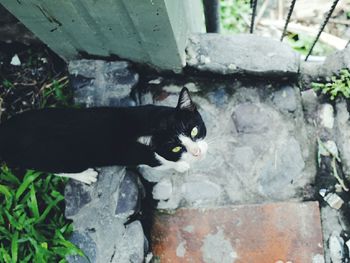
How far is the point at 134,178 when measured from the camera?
2361 millimetres

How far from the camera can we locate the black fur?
2178mm

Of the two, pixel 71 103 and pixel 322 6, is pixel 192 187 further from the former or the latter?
pixel 322 6

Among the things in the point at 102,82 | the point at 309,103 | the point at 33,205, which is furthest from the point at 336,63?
the point at 33,205

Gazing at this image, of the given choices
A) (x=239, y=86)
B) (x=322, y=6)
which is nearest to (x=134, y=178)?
(x=239, y=86)

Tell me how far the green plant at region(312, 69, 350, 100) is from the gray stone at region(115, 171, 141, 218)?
1185 millimetres

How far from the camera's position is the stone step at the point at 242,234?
2295mm

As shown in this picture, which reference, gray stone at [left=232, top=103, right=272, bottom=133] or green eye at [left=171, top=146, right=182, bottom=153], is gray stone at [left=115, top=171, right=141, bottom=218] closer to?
green eye at [left=171, top=146, right=182, bottom=153]

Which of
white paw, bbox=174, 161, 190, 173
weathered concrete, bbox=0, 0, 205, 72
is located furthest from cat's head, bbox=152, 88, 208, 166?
weathered concrete, bbox=0, 0, 205, 72

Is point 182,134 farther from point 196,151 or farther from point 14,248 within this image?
point 14,248

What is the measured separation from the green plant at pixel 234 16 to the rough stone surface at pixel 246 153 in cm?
114

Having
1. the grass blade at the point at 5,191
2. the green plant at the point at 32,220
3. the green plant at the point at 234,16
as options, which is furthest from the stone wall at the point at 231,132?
the green plant at the point at 234,16

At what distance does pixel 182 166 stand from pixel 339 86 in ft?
3.26

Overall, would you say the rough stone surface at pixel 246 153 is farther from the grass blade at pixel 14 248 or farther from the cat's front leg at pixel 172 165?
the grass blade at pixel 14 248

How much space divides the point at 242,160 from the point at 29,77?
148cm
